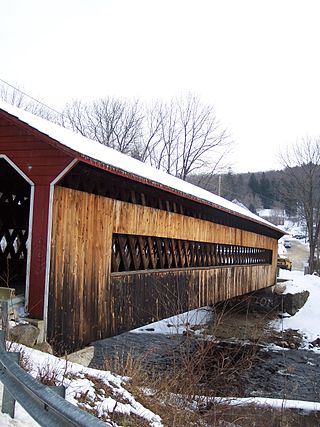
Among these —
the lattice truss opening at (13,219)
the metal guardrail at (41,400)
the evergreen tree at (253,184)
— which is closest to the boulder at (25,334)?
the metal guardrail at (41,400)

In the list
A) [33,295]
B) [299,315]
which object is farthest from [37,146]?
[299,315]

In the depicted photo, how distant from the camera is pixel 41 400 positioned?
1.90 m

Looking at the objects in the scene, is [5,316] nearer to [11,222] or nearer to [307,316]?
[11,222]

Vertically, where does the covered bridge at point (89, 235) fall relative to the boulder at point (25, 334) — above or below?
above

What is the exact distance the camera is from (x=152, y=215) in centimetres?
811

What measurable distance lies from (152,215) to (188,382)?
3271mm

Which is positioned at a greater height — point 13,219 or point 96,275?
point 13,219

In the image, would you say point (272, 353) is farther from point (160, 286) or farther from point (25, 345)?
point (25, 345)

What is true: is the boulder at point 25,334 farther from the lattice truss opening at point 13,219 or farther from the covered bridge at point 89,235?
the lattice truss opening at point 13,219

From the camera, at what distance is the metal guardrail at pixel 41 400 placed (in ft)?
5.21

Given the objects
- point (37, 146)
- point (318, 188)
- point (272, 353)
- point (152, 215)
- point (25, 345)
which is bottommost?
point (272, 353)

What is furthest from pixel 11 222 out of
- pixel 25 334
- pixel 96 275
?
pixel 25 334

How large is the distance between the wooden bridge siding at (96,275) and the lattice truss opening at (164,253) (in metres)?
0.18

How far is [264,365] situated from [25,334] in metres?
8.47
